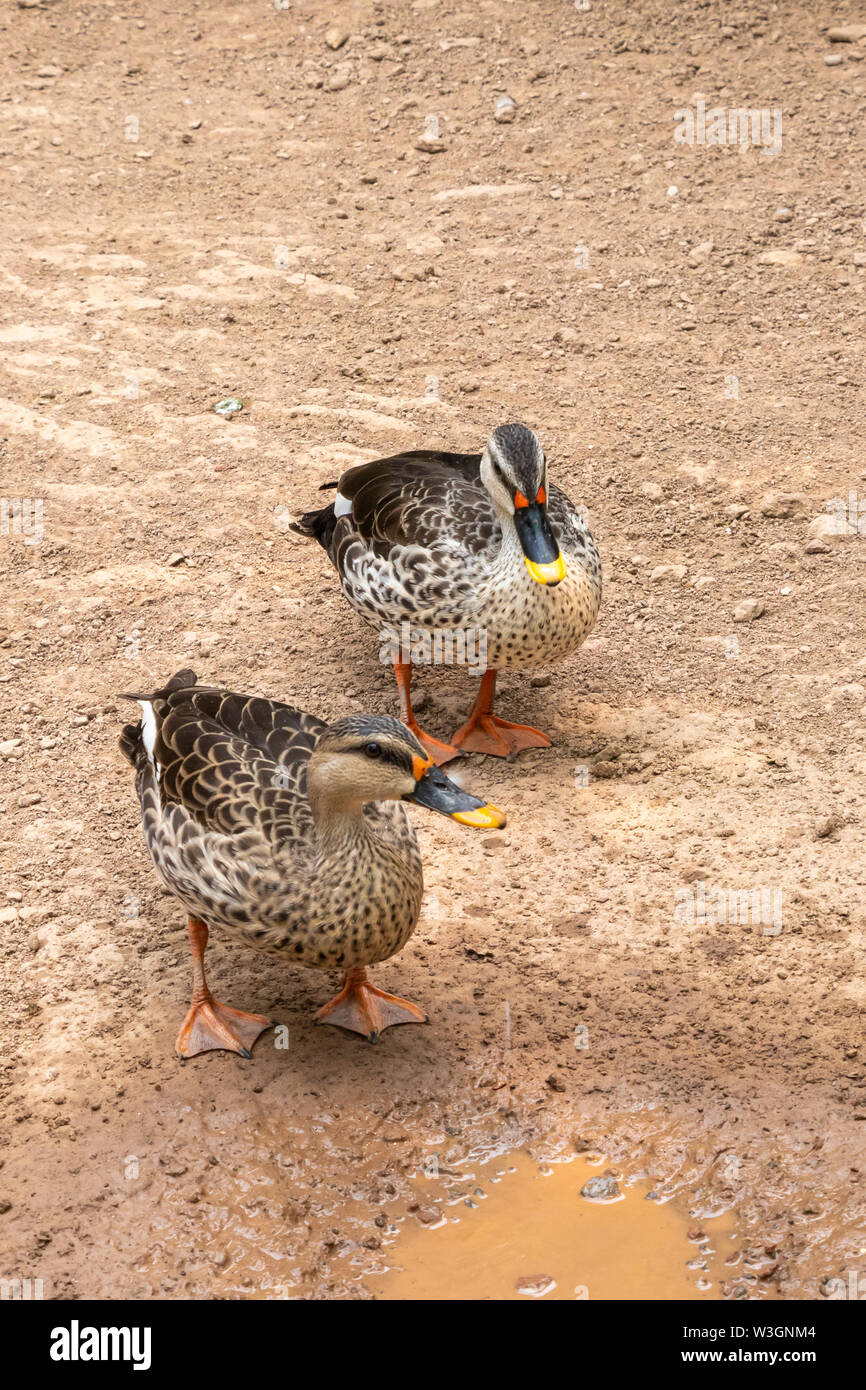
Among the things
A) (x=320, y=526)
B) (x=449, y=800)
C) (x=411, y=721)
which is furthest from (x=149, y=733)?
(x=320, y=526)

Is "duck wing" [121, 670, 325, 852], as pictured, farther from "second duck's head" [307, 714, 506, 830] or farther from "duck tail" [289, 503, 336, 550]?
"duck tail" [289, 503, 336, 550]

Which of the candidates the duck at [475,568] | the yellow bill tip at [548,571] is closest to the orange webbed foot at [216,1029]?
the duck at [475,568]

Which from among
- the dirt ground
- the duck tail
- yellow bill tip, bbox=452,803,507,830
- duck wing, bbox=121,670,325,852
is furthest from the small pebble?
yellow bill tip, bbox=452,803,507,830

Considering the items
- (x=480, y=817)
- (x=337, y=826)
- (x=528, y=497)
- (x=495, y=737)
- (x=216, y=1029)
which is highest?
(x=528, y=497)

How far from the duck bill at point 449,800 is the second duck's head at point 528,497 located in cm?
155

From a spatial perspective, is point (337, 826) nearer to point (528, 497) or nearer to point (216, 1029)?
point (216, 1029)

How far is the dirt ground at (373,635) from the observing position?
4375 mm

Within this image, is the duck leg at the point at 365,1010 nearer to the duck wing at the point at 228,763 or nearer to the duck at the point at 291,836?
the duck at the point at 291,836

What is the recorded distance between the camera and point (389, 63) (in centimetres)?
1170

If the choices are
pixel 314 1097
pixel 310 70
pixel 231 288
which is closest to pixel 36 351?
pixel 231 288

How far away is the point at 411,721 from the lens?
6285mm

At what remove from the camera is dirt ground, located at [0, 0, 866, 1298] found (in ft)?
14.4

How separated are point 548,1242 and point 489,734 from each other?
2.60 m
